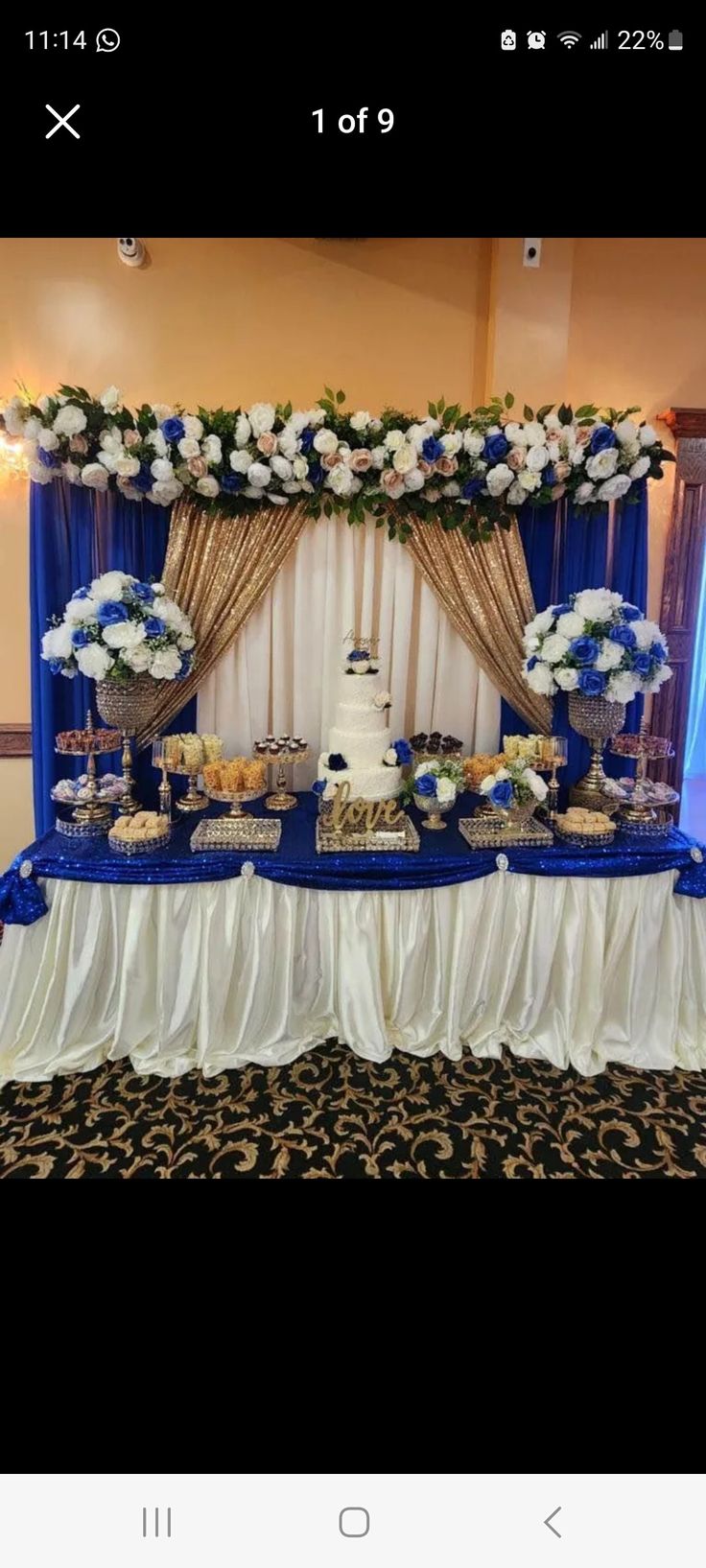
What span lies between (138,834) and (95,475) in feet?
5.69

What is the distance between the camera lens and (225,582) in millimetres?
3613

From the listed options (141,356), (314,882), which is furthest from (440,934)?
(141,356)

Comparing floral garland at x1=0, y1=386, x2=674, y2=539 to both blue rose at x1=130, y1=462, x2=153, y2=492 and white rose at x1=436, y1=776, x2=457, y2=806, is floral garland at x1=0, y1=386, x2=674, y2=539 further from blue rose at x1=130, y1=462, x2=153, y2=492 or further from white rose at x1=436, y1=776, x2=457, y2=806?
white rose at x1=436, y1=776, x2=457, y2=806

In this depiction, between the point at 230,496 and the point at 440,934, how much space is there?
2.35 m

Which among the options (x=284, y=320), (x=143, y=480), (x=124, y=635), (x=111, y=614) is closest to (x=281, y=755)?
(x=124, y=635)

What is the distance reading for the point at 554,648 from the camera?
3.33m

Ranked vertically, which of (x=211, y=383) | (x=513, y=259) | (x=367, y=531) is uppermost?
(x=513, y=259)

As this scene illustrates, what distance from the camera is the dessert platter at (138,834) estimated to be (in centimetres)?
302

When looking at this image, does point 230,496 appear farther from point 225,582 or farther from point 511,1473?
point 511,1473

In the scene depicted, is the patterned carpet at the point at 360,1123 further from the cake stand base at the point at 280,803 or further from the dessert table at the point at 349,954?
the cake stand base at the point at 280,803

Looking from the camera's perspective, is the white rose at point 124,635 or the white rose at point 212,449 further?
the white rose at point 212,449

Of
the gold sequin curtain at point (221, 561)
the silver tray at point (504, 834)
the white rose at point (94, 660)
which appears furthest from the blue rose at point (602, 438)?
the white rose at point (94, 660)

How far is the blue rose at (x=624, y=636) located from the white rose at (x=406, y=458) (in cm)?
123
